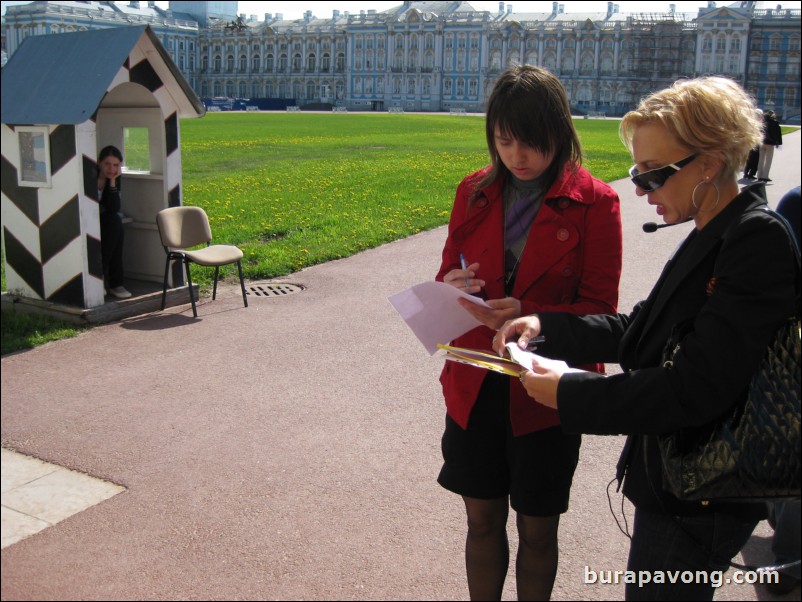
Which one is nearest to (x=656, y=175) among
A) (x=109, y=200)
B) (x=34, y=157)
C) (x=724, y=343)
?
(x=724, y=343)

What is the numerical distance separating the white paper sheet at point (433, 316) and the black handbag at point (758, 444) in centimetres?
86

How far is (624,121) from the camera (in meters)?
2.17

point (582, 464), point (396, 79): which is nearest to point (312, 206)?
point (582, 464)

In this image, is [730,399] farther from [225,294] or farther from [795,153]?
[795,153]

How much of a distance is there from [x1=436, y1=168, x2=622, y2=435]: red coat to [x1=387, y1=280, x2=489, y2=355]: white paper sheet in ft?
0.42

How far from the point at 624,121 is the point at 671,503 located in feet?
3.09

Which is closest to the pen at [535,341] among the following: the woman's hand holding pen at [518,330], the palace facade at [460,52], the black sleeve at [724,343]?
the woman's hand holding pen at [518,330]

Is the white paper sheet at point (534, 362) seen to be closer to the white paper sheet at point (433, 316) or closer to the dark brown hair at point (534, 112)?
the white paper sheet at point (433, 316)

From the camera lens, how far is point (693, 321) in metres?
1.93

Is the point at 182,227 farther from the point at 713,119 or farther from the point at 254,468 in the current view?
the point at 713,119

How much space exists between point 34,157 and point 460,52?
118284mm

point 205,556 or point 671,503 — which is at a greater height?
point 671,503

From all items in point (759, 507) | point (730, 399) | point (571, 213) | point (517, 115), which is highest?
point (517, 115)

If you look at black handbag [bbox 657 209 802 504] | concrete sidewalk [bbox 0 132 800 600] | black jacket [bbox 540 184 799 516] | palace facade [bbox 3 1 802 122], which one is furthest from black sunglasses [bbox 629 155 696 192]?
palace facade [bbox 3 1 802 122]
